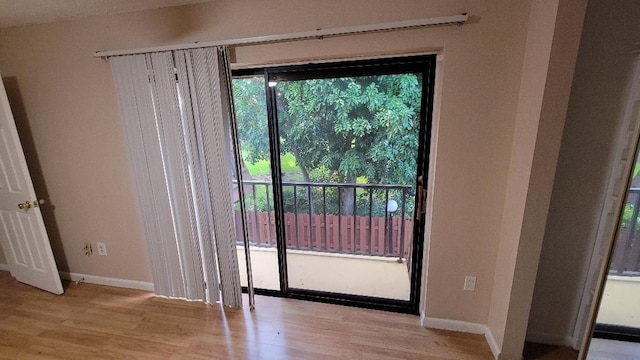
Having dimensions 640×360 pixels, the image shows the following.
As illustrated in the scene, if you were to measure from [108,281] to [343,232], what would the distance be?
239 cm

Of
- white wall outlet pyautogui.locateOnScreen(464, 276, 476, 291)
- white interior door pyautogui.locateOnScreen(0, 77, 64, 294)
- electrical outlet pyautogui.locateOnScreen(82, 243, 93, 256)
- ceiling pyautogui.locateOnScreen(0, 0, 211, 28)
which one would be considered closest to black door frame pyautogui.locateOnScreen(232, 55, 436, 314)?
white wall outlet pyautogui.locateOnScreen(464, 276, 476, 291)

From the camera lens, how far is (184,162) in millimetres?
1911

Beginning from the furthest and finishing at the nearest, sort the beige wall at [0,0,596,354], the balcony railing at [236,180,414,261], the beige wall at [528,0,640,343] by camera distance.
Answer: the balcony railing at [236,180,414,261], the beige wall at [0,0,596,354], the beige wall at [528,0,640,343]

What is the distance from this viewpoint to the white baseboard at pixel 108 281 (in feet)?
7.91

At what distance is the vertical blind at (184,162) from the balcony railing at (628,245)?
219 centimetres

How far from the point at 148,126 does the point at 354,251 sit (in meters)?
2.36

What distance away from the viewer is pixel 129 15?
185 centimetres

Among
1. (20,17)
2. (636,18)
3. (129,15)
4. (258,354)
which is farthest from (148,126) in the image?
(636,18)

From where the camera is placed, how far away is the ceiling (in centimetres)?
167

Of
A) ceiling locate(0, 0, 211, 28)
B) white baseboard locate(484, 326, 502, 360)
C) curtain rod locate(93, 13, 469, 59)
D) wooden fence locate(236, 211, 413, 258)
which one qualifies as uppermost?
ceiling locate(0, 0, 211, 28)

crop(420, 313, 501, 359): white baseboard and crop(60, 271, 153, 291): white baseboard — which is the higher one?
Result: crop(60, 271, 153, 291): white baseboard

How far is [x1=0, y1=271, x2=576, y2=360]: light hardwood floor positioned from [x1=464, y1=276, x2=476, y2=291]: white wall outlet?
13.8 inches

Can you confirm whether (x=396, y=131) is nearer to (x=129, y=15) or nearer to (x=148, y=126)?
(x=148, y=126)

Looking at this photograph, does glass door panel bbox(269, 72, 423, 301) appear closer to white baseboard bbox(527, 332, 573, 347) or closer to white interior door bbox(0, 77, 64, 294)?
white baseboard bbox(527, 332, 573, 347)
